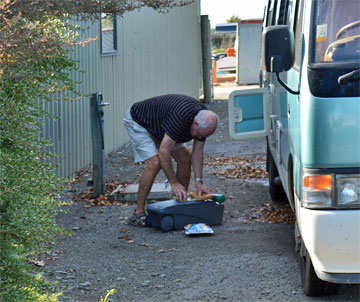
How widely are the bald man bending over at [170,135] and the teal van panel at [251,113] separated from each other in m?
0.53

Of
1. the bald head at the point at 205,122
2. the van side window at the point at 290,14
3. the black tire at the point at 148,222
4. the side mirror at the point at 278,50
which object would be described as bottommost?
the black tire at the point at 148,222

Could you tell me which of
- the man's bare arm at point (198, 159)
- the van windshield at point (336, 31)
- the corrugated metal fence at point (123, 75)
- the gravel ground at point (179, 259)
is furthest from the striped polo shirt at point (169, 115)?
the van windshield at point (336, 31)

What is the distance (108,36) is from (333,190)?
885 cm

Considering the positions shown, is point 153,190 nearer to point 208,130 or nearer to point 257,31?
point 208,130

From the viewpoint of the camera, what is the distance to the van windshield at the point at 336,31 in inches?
173

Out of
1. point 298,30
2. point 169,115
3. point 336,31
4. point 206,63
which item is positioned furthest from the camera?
point 206,63

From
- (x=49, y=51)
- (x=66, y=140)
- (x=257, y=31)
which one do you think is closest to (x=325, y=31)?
(x=49, y=51)

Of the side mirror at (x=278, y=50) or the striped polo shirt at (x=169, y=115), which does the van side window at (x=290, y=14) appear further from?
the striped polo shirt at (x=169, y=115)

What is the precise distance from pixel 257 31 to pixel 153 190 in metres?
23.0

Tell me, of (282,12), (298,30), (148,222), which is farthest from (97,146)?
(298,30)

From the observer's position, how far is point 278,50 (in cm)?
471

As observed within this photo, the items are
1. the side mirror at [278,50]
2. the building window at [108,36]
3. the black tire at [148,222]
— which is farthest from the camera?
the building window at [108,36]

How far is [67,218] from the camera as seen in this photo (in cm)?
775

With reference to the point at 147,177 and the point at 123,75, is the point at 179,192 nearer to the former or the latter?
the point at 147,177
